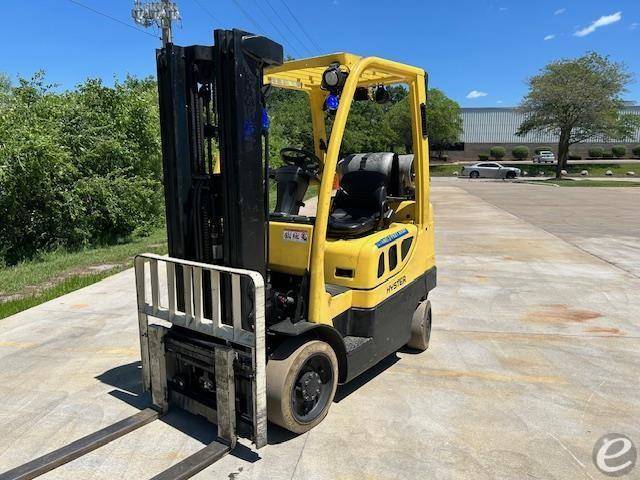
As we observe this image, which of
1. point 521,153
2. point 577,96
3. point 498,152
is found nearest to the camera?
point 577,96

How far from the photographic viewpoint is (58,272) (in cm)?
927

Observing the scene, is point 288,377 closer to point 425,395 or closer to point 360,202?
point 425,395

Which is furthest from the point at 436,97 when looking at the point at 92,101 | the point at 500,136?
the point at 92,101

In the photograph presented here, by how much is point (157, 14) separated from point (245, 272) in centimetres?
2745

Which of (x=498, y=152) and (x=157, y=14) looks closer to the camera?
(x=157, y=14)

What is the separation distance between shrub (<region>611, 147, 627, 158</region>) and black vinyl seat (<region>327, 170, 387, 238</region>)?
2967 inches

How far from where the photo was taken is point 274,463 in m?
3.19

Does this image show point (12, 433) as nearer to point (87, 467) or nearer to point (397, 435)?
point (87, 467)

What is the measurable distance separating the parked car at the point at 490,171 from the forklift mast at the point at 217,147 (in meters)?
47.9

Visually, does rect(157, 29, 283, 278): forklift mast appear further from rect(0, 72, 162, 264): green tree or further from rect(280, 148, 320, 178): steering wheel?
rect(0, 72, 162, 264): green tree

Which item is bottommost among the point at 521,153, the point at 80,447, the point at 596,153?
the point at 80,447

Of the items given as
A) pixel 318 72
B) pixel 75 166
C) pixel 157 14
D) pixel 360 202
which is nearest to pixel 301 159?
pixel 360 202

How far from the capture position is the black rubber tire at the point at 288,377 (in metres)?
3.25

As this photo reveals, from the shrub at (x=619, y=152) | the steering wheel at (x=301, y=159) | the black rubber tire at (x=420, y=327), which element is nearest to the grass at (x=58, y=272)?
the steering wheel at (x=301, y=159)
